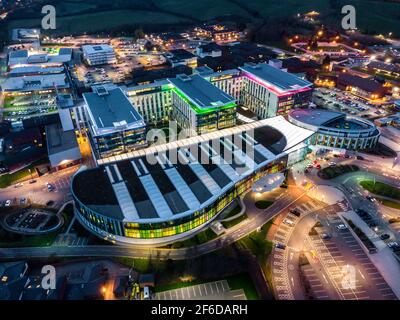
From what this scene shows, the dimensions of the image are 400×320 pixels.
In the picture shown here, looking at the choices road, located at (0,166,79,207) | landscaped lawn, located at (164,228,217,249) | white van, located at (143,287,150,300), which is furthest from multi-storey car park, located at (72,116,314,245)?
white van, located at (143,287,150,300)

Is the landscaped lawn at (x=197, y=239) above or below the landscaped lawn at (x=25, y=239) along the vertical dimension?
above

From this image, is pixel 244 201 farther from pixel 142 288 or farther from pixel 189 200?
pixel 142 288

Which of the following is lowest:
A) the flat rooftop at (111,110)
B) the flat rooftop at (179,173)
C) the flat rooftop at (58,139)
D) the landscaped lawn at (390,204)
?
the landscaped lawn at (390,204)

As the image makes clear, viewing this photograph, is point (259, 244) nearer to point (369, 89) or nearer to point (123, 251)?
point (123, 251)

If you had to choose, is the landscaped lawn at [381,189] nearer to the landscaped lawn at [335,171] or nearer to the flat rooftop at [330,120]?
the landscaped lawn at [335,171]

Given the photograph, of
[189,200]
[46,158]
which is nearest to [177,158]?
[189,200]

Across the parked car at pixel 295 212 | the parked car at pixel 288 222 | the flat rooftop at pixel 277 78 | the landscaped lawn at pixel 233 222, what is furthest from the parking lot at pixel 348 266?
the flat rooftop at pixel 277 78

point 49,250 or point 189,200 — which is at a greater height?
point 189,200
